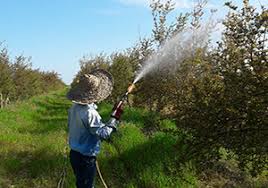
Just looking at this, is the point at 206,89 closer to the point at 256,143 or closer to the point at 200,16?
the point at 256,143

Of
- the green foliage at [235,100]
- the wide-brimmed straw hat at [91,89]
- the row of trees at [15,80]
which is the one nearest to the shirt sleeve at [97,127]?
the wide-brimmed straw hat at [91,89]

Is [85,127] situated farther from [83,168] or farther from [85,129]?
[83,168]

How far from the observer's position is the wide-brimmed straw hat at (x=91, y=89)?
633 centimetres

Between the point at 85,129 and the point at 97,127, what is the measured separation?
27cm

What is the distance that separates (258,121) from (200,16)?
9.46m

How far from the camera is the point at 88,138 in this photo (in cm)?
623

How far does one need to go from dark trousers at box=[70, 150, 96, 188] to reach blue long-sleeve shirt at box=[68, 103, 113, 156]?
0.09 m

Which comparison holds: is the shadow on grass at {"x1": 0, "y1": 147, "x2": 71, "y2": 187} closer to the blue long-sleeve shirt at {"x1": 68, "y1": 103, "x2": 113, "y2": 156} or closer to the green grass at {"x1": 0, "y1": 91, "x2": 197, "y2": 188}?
the green grass at {"x1": 0, "y1": 91, "x2": 197, "y2": 188}

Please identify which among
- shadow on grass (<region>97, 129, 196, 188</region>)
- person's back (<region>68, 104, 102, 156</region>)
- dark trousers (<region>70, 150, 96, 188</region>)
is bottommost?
shadow on grass (<region>97, 129, 196, 188</region>)

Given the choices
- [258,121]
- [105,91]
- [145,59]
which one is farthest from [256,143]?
[145,59]

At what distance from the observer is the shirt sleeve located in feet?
19.2

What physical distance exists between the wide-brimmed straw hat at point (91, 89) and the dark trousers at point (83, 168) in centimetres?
74

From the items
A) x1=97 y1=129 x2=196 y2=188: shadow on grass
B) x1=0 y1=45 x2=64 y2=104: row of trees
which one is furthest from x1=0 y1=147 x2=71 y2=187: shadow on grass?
x1=0 y1=45 x2=64 y2=104: row of trees

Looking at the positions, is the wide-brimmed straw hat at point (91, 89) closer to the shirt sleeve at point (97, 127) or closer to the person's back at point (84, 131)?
the person's back at point (84, 131)
